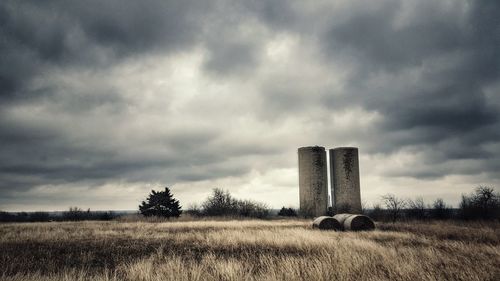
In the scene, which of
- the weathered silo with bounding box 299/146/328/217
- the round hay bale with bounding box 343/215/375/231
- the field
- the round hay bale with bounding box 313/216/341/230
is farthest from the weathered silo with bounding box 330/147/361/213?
the field

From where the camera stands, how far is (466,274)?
20.0 ft

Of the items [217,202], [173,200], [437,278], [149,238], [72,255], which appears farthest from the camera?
[217,202]

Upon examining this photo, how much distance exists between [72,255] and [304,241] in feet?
22.9

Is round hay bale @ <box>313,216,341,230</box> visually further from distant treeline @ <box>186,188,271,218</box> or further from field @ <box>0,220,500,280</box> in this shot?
distant treeline @ <box>186,188,271,218</box>

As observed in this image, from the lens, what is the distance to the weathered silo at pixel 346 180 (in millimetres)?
30031

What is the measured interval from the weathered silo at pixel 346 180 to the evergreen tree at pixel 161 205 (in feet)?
59.0

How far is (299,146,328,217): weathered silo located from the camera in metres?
30.2

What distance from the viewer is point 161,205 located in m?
37.3

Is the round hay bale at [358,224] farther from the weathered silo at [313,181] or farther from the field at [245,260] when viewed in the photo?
the weathered silo at [313,181]

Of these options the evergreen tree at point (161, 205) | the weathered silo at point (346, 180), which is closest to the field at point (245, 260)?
the weathered silo at point (346, 180)

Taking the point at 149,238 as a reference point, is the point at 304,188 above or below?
above

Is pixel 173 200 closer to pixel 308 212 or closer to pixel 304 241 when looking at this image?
pixel 308 212

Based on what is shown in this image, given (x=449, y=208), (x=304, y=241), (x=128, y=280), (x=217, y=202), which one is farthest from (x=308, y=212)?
(x=128, y=280)

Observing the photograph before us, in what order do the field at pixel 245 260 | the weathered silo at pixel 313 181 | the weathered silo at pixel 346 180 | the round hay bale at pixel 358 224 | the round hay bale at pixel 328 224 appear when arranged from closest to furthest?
the field at pixel 245 260 → the round hay bale at pixel 358 224 → the round hay bale at pixel 328 224 → the weathered silo at pixel 346 180 → the weathered silo at pixel 313 181
